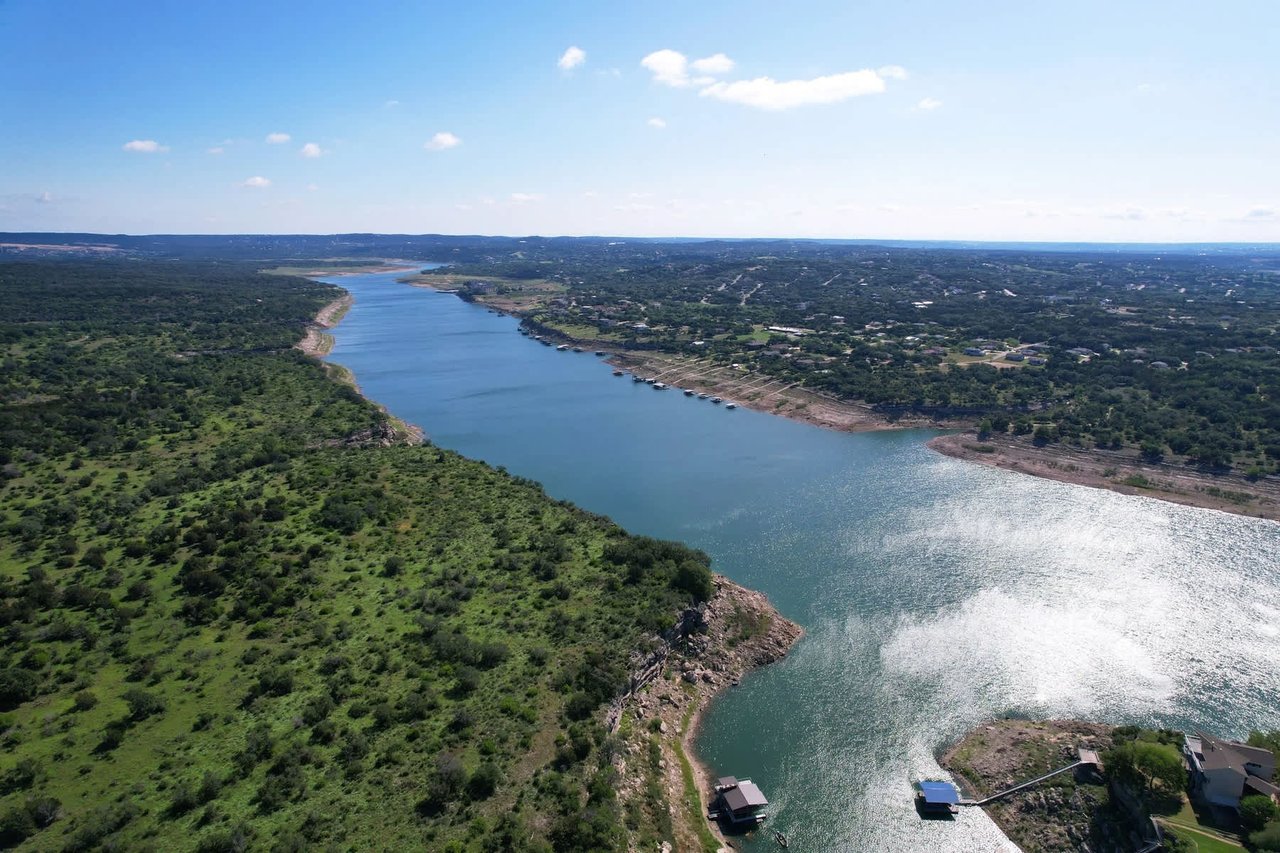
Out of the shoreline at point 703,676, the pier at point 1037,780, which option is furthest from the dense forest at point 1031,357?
the pier at point 1037,780

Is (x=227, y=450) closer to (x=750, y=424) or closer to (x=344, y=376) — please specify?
(x=344, y=376)

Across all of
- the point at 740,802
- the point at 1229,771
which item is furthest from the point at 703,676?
the point at 1229,771

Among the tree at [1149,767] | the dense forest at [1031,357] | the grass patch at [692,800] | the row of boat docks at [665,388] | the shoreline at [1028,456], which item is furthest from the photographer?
the row of boat docks at [665,388]

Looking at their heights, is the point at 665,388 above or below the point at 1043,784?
above

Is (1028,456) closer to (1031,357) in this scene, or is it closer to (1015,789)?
(1031,357)

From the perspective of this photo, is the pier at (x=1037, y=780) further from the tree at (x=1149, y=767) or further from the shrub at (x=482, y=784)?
the shrub at (x=482, y=784)

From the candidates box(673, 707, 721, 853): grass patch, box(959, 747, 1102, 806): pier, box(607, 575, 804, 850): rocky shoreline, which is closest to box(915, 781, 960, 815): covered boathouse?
box(959, 747, 1102, 806): pier

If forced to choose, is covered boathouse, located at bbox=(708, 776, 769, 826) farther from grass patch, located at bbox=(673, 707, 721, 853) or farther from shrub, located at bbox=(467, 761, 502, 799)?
shrub, located at bbox=(467, 761, 502, 799)
